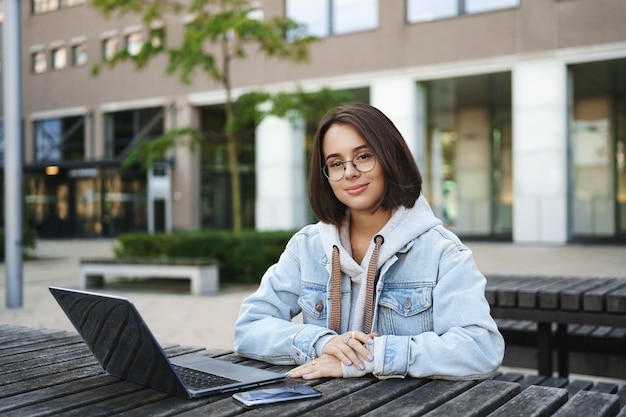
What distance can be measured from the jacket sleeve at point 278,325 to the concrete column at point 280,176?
73.0 feet

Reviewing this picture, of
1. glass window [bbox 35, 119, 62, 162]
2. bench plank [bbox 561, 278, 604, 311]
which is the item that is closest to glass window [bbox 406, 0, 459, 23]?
glass window [bbox 35, 119, 62, 162]

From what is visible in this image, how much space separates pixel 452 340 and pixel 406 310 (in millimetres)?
237

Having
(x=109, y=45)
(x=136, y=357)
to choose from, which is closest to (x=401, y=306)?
(x=136, y=357)

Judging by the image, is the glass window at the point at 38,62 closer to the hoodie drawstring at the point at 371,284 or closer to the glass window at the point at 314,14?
the glass window at the point at 314,14

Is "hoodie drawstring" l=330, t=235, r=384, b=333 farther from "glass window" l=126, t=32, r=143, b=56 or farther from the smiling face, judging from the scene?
"glass window" l=126, t=32, r=143, b=56

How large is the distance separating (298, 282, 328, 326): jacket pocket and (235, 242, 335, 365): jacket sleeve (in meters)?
0.06

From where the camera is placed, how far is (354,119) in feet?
7.33

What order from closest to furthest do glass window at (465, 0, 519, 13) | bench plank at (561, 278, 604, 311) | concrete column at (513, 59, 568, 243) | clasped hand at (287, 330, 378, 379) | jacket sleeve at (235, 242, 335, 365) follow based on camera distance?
clasped hand at (287, 330, 378, 379), jacket sleeve at (235, 242, 335, 365), bench plank at (561, 278, 604, 311), concrete column at (513, 59, 568, 243), glass window at (465, 0, 519, 13)

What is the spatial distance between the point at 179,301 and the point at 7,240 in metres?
2.36

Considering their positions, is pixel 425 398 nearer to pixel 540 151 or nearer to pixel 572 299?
pixel 572 299

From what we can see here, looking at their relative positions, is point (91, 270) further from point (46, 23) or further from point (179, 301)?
point (46, 23)

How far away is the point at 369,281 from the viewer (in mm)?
2242

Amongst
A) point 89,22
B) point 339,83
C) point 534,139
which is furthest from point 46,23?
point 534,139

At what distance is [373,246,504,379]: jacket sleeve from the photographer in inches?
76.6
